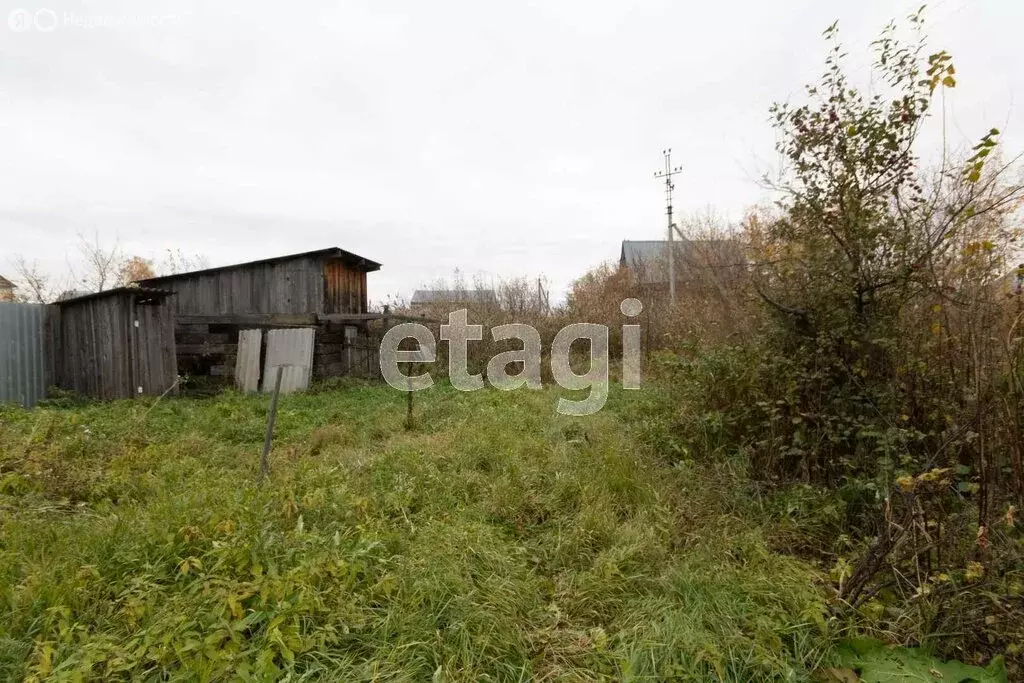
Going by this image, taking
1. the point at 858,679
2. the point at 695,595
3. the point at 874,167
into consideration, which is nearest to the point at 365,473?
the point at 695,595

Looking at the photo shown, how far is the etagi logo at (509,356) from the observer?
8539 millimetres

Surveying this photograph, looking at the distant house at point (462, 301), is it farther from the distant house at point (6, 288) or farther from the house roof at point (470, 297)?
the distant house at point (6, 288)

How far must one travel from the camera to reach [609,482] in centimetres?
343

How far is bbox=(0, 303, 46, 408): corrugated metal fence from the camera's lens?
253 inches

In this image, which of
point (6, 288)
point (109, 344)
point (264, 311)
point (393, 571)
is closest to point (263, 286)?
point (264, 311)

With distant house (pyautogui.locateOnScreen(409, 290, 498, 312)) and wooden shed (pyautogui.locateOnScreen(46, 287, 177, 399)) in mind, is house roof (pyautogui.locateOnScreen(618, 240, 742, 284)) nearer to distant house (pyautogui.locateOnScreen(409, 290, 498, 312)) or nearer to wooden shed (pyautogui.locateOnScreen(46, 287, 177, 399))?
distant house (pyautogui.locateOnScreen(409, 290, 498, 312))

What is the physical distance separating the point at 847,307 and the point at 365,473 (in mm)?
3826

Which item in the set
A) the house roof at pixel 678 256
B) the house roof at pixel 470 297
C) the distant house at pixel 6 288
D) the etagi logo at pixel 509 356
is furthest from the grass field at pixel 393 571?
the distant house at pixel 6 288

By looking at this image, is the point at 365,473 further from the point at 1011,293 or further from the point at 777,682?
the point at 1011,293

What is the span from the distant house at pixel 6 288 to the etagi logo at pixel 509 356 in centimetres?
1548

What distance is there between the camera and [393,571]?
2312 mm

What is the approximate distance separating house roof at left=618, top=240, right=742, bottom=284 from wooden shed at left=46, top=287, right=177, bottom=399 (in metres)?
7.78

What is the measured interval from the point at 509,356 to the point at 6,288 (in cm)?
1988

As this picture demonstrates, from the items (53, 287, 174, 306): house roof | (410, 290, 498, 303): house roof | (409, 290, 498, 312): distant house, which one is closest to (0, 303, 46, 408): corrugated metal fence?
(53, 287, 174, 306): house roof
